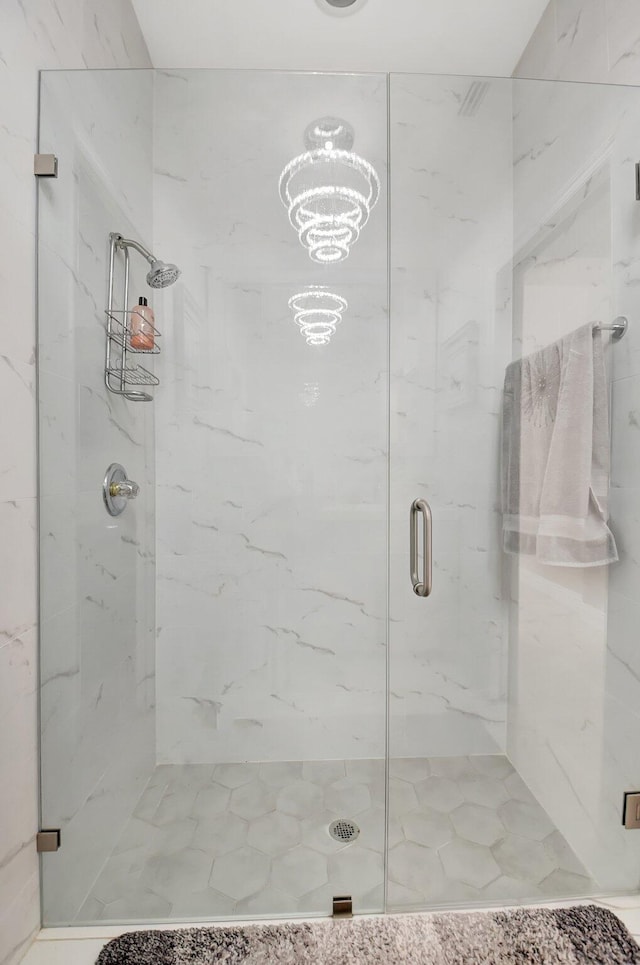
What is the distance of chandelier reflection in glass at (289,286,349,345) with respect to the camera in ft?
4.57

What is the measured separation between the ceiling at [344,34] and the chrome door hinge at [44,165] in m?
1.00

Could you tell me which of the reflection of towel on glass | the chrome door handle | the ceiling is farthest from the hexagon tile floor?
the ceiling

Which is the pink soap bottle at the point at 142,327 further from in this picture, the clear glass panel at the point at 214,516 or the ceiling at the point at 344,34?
the ceiling at the point at 344,34

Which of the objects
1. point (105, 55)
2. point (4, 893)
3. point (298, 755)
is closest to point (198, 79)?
point (105, 55)

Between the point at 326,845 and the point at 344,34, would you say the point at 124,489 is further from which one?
the point at 344,34

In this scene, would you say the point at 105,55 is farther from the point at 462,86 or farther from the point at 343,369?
the point at 343,369

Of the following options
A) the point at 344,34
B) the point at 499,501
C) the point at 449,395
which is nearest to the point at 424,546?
the point at 499,501

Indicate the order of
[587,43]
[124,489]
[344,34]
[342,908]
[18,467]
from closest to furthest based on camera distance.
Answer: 1. [18,467]
2. [342,908]
3. [124,489]
4. [587,43]
5. [344,34]

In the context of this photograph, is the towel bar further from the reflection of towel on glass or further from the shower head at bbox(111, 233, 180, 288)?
the shower head at bbox(111, 233, 180, 288)

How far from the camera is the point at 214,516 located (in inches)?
56.0

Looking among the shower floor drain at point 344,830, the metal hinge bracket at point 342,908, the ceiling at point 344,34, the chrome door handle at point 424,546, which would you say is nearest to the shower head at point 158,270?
the chrome door handle at point 424,546

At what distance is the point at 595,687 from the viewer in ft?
4.58

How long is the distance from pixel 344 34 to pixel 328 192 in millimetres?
994

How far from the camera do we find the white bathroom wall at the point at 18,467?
1.12 m
